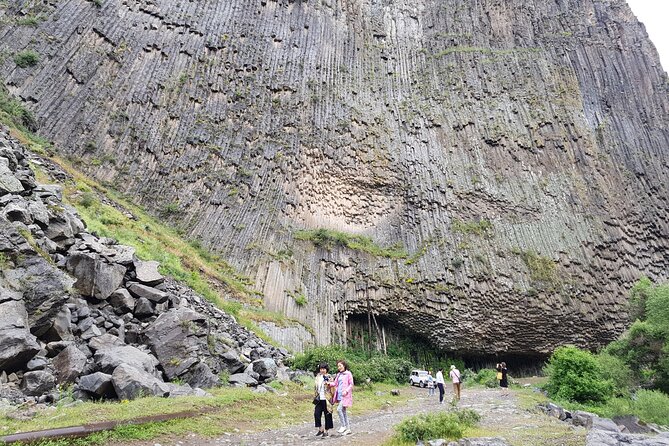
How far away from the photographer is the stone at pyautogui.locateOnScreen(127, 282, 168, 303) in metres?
12.6

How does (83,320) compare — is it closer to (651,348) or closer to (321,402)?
(321,402)

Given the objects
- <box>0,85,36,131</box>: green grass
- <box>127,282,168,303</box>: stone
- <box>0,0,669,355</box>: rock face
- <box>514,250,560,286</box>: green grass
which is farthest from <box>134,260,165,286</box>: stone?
<box>514,250,560,286</box>: green grass

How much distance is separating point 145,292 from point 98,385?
3.96 meters

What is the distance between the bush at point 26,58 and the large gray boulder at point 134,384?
24.0m

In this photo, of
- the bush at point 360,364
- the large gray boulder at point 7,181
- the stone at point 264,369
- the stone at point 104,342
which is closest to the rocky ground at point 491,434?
the stone at point 264,369

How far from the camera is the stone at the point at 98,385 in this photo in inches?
353

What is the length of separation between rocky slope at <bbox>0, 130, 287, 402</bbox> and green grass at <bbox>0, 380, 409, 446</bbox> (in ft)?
2.18

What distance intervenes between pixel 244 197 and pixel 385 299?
1123 centimetres

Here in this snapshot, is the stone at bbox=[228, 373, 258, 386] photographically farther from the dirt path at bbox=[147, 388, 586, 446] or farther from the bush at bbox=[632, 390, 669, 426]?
the bush at bbox=[632, 390, 669, 426]

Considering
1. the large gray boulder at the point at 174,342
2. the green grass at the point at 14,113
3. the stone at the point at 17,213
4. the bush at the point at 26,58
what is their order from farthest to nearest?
the bush at the point at 26,58
the green grass at the point at 14,113
the large gray boulder at the point at 174,342
the stone at the point at 17,213

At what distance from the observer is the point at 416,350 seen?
107ft

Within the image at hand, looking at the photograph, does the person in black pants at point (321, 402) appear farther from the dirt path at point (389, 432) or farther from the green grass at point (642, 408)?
the green grass at point (642, 408)

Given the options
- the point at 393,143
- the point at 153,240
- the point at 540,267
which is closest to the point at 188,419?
the point at 153,240

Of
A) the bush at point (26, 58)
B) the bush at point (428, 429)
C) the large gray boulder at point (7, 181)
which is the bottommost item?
the bush at point (428, 429)
